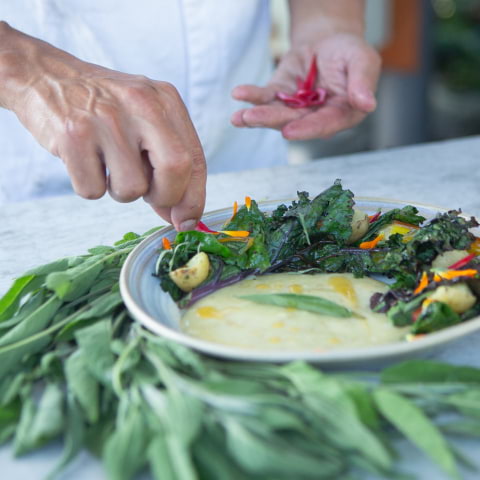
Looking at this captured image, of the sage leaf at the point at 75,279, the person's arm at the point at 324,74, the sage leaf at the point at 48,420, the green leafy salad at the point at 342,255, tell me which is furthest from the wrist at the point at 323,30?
the sage leaf at the point at 48,420

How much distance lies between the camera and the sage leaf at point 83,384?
830 mm

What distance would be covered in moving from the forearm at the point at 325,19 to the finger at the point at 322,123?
0.37 meters

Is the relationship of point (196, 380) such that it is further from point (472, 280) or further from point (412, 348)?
point (472, 280)

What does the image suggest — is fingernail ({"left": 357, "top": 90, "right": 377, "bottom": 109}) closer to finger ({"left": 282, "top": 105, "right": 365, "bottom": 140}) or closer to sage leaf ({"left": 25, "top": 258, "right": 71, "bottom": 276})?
finger ({"left": 282, "top": 105, "right": 365, "bottom": 140})

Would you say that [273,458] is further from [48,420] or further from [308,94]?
[308,94]

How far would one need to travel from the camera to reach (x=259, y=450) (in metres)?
0.70

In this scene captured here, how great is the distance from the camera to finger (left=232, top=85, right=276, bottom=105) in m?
1.98

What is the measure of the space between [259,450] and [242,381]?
0.40 ft

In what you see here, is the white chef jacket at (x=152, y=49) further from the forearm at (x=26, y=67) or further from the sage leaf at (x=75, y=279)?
the sage leaf at (x=75, y=279)

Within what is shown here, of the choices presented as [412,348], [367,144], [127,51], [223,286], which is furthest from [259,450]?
[367,144]

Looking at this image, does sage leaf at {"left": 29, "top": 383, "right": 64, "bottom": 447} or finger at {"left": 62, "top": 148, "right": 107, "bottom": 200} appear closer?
sage leaf at {"left": 29, "top": 383, "right": 64, "bottom": 447}

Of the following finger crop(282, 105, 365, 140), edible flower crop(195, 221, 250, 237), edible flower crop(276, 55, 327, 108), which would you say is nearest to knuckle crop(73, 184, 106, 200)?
edible flower crop(195, 221, 250, 237)

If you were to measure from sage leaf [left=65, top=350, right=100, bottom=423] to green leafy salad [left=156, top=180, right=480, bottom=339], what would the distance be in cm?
24

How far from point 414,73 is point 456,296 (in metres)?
4.55
